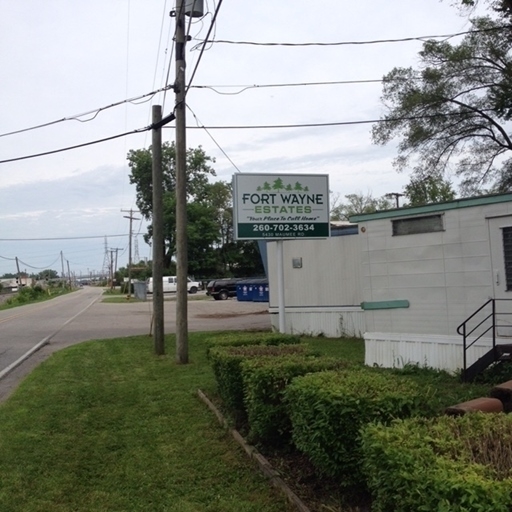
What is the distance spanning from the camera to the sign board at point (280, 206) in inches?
504

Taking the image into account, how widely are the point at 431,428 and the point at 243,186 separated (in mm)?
9516

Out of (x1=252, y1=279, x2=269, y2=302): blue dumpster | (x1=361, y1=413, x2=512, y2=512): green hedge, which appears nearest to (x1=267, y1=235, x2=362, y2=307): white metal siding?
(x1=252, y1=279, x2=269, y2=302): blue dumpster

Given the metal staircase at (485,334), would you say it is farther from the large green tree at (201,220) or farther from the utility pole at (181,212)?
the large green tree at (201,220)

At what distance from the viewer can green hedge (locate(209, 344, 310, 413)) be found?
714 centimetres

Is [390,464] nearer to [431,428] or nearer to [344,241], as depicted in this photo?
[431,428]

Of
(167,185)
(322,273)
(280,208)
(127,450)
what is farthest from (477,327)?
(167,185)

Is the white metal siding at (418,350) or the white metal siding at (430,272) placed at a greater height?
the white metal siding at (430,272)

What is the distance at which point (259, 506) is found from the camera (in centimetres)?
508

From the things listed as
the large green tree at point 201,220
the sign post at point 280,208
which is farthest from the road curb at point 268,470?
the large green tree at point 201,220

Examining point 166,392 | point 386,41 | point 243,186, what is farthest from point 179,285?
point 386,41

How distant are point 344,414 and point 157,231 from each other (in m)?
11.5

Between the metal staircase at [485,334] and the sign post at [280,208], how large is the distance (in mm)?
3814

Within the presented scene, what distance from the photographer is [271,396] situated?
239 inches

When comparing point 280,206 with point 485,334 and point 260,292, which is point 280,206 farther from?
point 260,292
